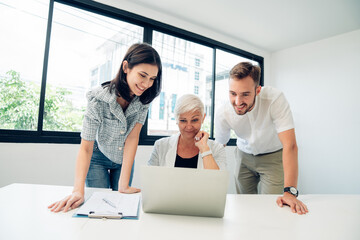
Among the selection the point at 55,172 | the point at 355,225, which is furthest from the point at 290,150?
the point at 55,172

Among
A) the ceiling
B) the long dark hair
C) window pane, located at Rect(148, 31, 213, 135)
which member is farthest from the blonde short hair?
the ceiling

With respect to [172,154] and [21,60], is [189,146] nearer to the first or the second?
[172,154]

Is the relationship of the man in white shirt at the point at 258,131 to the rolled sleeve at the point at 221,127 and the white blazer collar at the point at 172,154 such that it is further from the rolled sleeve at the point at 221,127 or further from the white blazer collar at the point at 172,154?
the white blazer collar at the point at 172,154

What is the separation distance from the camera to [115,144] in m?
1.36

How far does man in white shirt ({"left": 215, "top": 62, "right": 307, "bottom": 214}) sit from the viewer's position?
1.42 meters

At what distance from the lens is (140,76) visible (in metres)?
1.25

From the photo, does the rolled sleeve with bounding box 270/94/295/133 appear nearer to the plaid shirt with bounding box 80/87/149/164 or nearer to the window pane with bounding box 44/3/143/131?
the plaid shirt with bounding box 80/87/149/164

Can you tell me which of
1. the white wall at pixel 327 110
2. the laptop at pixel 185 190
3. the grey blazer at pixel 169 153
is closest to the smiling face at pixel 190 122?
the grey blazer at pixel 169 153

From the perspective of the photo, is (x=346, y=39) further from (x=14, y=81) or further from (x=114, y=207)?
(x=14, y=81)

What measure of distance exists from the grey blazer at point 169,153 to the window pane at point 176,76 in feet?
4.82

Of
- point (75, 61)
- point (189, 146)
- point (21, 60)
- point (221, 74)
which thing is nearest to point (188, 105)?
point (189, 146)

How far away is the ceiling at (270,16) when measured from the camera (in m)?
2.76

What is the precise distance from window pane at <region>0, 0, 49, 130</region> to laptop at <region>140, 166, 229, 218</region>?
6.55 feet

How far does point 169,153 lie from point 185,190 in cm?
76
